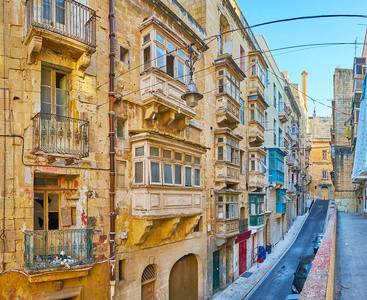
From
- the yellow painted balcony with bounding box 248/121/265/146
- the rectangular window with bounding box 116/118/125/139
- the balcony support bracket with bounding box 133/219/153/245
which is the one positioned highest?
the yellow painted balcony with bounding box 248/121/265/146

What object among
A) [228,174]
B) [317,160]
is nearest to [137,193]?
[228,174]

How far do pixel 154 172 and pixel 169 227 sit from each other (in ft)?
8.58

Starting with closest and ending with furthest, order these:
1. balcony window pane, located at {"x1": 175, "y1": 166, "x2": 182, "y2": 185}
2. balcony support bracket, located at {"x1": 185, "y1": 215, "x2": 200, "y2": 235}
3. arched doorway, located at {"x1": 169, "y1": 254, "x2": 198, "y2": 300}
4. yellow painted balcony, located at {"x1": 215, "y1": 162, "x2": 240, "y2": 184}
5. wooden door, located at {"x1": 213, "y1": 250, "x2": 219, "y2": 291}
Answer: balcony window pane, located at {"x1": 175, "y1": 166, "x2": 182, "y2": 185}
arched doorway, located at {"x1": 169, "y1": 254, "x2": 198, "y2": 300}
balcony support bracket, located at {"x1": 185, "y1": 215, "x2": 200, "y2": 235}
wooden door, located at {"x1": 213, "y1": 250, "x2": 219, "y2": 291}
yellow painted balcony, located at {"x1": 215, "y1": 162, "x2": 240, "y2": 184}

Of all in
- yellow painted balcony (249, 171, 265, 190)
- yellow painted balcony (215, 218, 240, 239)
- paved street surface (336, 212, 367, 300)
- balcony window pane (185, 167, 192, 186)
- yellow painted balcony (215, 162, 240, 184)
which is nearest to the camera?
paved street surface (336, 212, 367, 300)

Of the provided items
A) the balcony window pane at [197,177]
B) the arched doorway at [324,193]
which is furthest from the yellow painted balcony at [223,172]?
the arched doorway at [324,193]

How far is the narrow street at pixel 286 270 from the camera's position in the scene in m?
16.7

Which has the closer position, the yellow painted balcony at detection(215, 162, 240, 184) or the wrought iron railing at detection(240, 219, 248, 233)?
the yellow painted balcony at detection(215, 162, 240, 184)

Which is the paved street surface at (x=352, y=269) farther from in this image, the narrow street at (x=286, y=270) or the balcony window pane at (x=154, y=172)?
the narrow street at (x=286, y=270)

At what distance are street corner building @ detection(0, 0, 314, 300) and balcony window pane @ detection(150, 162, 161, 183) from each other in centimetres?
7

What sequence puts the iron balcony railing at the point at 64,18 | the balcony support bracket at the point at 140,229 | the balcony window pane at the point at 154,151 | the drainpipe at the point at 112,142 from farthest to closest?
the balcony window pane at the point at 154,151, the balcony support bracket at the point at 140,229, the drainpipe at the point at 112,142, the iron balcony railing at the point at 64,18

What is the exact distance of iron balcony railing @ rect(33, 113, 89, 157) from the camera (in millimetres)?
8055

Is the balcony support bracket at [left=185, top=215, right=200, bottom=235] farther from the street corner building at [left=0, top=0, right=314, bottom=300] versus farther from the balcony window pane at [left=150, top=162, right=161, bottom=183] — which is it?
the balcony window pane at [left=150, top=162, right=161, bottom=183]

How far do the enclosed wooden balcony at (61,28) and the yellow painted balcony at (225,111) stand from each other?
1004cm

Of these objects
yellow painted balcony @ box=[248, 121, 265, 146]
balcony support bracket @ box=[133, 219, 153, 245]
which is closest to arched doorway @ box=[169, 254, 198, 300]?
balcony support bracket @ box=[133, 219, 153, 245]
